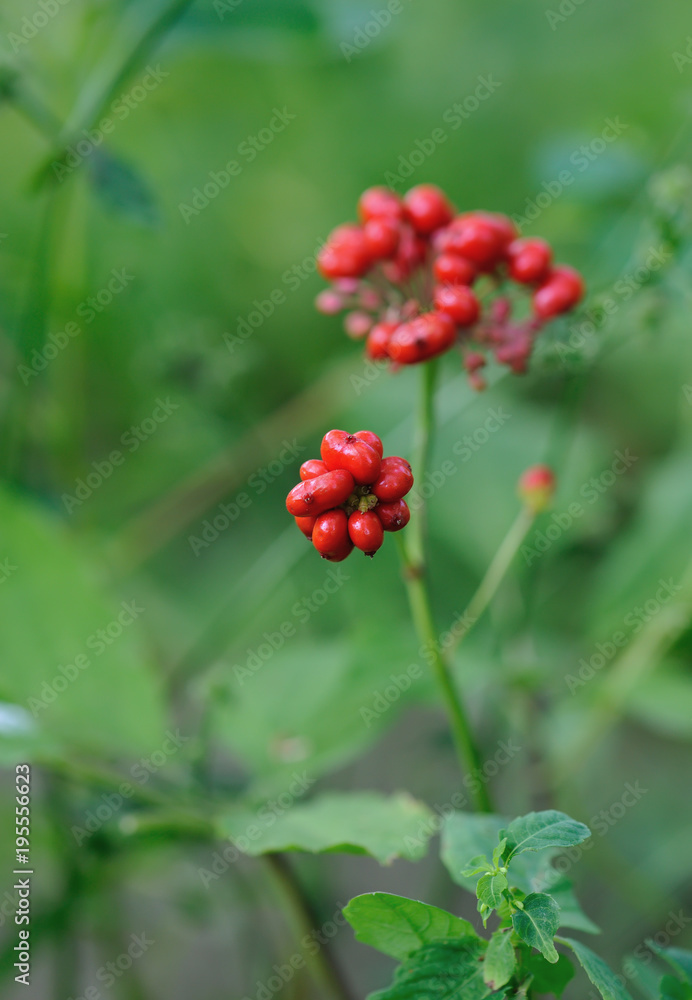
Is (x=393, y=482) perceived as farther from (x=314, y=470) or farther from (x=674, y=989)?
(x=674, y=989)

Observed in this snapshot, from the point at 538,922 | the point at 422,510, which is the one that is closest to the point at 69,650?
the point at 422,510

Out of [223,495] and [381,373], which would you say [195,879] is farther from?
[381,373]

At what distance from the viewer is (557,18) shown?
2504mm

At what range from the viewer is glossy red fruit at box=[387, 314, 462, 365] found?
0.84 m

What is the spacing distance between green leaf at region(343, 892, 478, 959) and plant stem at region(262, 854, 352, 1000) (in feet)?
1.32

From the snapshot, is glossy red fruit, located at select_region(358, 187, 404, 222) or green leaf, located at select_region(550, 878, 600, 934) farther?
glossy red fruit, located at select_region(358, 187, 404, 222)

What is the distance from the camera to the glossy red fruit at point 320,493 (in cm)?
68

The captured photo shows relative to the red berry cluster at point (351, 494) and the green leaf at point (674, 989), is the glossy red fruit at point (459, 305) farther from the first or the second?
the green leaf at point (674, 989)

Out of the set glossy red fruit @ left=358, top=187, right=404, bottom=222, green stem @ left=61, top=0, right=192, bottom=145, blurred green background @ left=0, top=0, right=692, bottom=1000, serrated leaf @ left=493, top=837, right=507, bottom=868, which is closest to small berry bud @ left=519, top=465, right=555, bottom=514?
blurred green background @ left=0, top=0, right=692, bottom=1000

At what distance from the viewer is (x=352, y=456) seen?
0.69 m

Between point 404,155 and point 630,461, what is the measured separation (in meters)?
1.08

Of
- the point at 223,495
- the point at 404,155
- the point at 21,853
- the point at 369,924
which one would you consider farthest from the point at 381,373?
the point at 369,924

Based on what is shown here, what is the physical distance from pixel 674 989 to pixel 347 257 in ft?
2.63

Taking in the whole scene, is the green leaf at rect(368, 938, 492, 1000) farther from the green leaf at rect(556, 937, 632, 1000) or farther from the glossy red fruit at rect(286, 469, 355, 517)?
the glossy red fruit at rect(286, 469, 355, 517)
